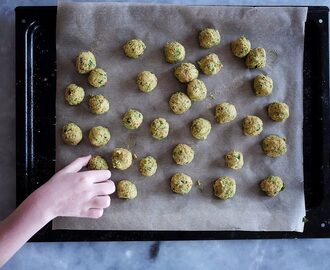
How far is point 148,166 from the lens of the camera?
153 centimetres

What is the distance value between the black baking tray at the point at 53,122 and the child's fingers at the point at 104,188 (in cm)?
14

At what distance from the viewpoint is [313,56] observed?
1596 millimetres

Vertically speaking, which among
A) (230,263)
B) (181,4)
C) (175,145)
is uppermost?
(181,4)

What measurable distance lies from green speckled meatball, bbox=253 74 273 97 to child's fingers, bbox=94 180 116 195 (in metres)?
0.53

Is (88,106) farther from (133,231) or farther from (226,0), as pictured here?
(226,0)

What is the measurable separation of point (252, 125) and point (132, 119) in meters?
0.37

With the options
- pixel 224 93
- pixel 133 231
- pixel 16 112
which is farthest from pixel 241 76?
pixel 16 112

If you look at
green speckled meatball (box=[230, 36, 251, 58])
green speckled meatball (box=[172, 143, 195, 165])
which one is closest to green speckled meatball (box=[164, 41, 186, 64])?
green speckled meatball (box=[230, 36, 251, 58])

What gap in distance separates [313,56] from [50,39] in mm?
828

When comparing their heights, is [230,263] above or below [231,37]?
below

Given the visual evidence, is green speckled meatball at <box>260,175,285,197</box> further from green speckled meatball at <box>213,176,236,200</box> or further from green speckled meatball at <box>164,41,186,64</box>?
green speckled meatball at <box>164,41,186,64</box>

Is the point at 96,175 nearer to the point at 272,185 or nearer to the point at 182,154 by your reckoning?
the point at 182,154

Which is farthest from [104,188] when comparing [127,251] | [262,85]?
[262,85]

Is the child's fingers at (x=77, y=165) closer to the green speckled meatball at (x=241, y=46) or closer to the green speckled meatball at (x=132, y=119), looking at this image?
the green speckled meatball at (x=132, y=119)
